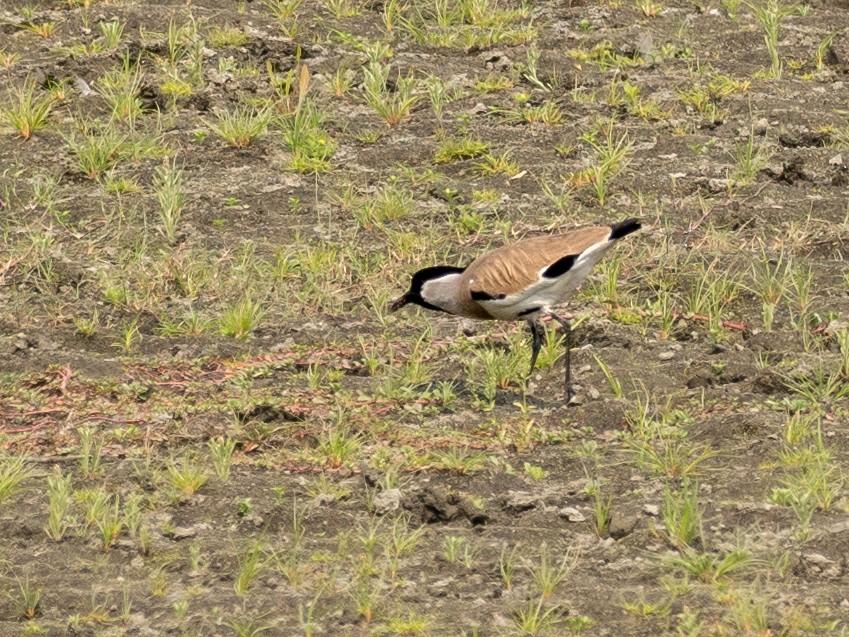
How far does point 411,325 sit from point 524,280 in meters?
1.01

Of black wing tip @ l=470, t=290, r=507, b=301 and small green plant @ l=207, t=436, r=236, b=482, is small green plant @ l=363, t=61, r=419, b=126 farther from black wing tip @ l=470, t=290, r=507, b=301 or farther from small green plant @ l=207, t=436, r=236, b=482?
small green plant @ l=207, t=436, r=236, b=482

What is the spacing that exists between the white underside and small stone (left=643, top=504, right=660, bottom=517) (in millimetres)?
1874

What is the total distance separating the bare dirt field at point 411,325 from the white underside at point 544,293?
0.23 metres

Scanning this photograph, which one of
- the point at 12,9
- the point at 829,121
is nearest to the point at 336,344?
the point at 829,121

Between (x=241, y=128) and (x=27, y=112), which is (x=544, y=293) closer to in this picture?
(x=241, y=128)

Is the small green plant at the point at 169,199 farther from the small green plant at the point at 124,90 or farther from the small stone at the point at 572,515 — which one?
the small stone at the point at 572,515

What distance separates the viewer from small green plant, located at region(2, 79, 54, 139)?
11094 mm

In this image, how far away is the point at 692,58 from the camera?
38.9ft

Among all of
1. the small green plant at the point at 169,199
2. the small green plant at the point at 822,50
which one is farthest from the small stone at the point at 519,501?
the small green plant at the point at 822,50

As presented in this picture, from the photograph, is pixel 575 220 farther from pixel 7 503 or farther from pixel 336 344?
pixel 7 503

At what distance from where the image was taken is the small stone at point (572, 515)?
22.9ft

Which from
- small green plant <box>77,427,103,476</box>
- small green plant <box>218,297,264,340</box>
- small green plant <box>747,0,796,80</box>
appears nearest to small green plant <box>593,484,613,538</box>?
small green plant <box>77,427,103,476</box>

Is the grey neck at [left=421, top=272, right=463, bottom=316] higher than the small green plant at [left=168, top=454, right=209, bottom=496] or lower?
higher

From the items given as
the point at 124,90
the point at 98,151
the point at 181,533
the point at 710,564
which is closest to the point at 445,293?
the point at 181,533
